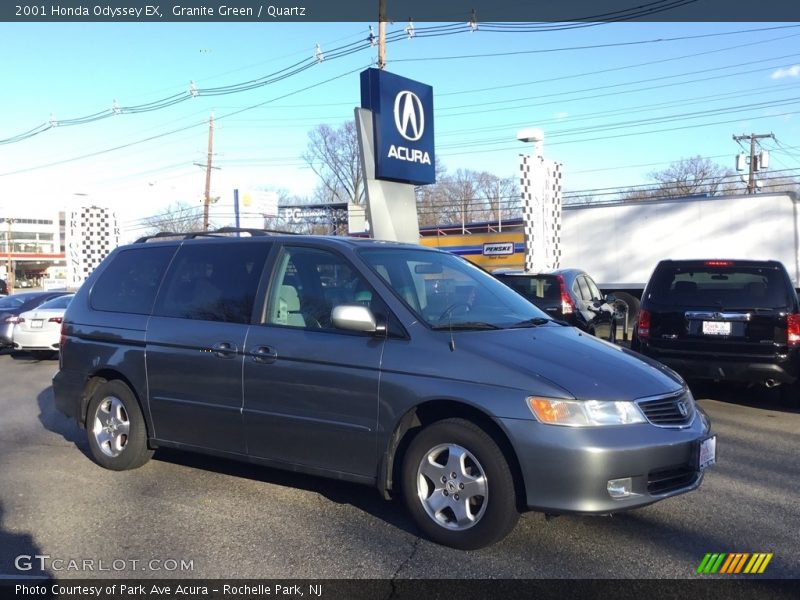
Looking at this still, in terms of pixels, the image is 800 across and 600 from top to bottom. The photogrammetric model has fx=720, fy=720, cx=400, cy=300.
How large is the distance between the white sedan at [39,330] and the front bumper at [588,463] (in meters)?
12.6

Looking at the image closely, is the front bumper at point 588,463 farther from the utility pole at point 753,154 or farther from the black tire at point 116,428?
the utility pole at point 753,154

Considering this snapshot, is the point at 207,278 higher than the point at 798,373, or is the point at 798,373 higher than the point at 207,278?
the point at 207,278

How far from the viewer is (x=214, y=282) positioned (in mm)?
5477

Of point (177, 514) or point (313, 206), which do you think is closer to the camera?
point (177, 514)

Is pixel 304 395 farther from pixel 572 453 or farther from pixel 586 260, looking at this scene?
pixel 586 260

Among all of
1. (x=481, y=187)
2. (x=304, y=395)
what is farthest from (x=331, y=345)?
(x=481, y=187)

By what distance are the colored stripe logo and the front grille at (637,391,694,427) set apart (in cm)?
75

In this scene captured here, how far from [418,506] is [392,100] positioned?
7.36m

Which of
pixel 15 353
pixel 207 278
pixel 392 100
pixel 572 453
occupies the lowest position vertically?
pixel 15 353

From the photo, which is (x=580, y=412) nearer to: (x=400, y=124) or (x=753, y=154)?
(x=400, y=124)

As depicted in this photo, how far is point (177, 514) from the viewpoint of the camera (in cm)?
488

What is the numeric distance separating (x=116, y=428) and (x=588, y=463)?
394 centimetres

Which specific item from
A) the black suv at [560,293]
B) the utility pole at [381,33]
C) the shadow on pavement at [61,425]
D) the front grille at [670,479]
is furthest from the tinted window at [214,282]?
the utility pole at [381,33]

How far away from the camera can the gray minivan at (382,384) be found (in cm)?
398
